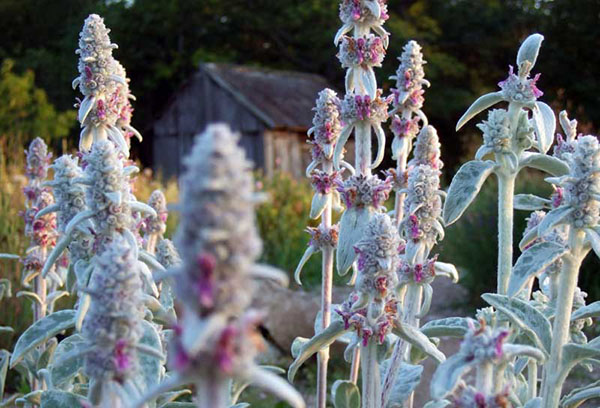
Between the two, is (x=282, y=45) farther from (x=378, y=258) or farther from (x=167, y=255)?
(x=378, y=258)

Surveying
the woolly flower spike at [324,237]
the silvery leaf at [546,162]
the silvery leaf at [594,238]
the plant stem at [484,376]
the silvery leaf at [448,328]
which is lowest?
the silvery leaf at [448,328]

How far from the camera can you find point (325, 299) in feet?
8.55

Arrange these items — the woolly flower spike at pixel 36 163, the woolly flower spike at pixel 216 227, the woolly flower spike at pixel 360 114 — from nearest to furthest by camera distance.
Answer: the woolly flower spike at pixel 216 227 < the woolly flower spike at pixel 360 114 < the woolly flower spike at pixel 36 163

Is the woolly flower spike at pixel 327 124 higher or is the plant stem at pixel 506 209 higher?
the woolly flower spike at pixel 327 124

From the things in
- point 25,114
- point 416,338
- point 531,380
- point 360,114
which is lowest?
point 531,380

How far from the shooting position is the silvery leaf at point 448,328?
6.57 ft

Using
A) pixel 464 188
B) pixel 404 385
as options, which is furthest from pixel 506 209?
pixel 404 385

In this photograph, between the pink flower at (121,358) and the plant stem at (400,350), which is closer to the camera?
the pink flower at (121,358)

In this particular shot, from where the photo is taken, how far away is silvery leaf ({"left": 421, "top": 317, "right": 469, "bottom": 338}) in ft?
6.57

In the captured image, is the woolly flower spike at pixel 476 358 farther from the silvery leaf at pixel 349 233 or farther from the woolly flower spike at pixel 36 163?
the woolly flower spike at pixel 36 163

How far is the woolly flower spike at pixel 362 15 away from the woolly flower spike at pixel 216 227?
1.64 meters

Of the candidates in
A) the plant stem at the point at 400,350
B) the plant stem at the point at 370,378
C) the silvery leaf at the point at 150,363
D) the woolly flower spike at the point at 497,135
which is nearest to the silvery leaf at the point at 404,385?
the plant stem at the point at 400,350

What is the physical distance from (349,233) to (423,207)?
348 mm

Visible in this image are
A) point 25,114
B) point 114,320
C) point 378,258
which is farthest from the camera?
point 25,114
